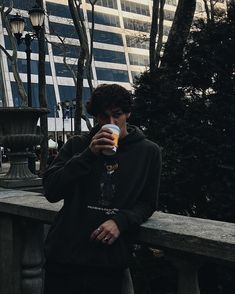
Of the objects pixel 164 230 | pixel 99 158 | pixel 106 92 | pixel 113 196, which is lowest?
pixel 164 230

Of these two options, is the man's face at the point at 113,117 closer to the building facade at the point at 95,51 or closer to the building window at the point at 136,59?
the building facade at the point at 95,51

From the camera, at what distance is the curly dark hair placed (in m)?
2.21

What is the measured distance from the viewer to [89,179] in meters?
2.17

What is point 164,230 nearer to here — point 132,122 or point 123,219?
point 123,219

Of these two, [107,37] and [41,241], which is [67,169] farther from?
[107,37]

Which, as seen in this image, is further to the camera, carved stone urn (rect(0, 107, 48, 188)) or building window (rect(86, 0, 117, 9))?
building window (rect(86, 0, 117, 9))

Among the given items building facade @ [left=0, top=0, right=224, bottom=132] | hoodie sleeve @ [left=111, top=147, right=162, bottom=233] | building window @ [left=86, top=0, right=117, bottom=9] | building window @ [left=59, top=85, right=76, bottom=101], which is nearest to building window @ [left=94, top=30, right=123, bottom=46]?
building facade @ [left=0, top=0, right=224, bottom=132]

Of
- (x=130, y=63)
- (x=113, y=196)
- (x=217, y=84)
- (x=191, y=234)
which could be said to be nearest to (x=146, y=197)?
(x=113, y=196)

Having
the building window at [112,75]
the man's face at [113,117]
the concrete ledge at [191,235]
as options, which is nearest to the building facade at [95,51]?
the building window at [112,75]

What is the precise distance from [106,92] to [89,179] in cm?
42

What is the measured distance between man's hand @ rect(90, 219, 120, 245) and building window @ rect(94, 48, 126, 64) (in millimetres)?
68437

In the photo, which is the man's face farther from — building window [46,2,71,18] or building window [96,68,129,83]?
building window [96,68,129,83]

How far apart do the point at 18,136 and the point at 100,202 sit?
15.0ft

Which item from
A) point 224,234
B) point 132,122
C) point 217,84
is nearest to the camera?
point 224,234
